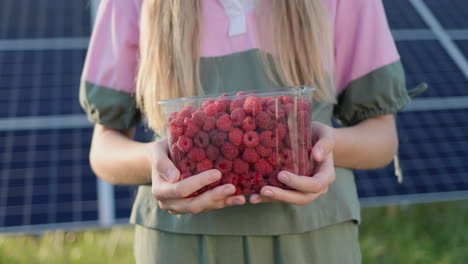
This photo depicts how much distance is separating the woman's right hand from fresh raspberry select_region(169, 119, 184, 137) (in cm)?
6

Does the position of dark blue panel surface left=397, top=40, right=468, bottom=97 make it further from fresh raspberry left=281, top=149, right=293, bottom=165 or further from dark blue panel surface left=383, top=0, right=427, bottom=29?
fresh raspberry left=281, top=149, right=293, bottom=165

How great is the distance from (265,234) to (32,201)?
2123mm

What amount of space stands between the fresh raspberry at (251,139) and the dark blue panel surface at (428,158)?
2.26m

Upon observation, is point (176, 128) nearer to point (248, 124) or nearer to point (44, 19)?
point (248, 124)

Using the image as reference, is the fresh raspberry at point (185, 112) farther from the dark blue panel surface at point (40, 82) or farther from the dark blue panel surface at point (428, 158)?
the dark blue panel surface at point (40, 82)

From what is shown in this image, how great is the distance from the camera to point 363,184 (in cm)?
330

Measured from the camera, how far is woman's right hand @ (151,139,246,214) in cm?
107

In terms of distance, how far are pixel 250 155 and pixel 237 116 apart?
0.26 ft

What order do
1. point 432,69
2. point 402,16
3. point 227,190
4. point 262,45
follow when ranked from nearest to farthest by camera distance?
1. point 227,190
2. point 262,45
3. point 432,69
4. point 402,16

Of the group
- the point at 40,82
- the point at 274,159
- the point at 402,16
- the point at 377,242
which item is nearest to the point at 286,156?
the point at 274,159

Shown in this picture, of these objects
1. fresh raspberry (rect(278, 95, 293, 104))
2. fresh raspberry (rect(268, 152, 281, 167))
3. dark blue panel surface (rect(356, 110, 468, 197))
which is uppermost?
fresh raspberry (rect(278, 95, 293, 104))

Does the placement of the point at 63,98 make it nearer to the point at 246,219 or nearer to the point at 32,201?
the point at 32,201

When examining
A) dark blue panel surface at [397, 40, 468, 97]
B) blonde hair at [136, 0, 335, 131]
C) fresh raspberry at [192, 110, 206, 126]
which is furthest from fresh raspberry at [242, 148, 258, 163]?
dark blue panel surface at [397, 40, 468, 97]

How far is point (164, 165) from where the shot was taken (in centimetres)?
114
